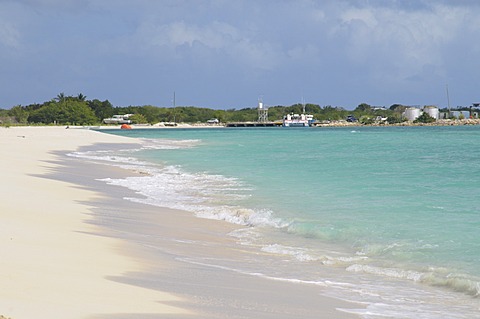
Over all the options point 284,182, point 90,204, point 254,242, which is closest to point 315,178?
point 284,182

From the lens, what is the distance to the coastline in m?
6.91

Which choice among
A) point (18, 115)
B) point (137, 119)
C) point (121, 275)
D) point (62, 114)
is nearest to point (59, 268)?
point (121, 275)

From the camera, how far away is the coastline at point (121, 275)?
22.7 feet

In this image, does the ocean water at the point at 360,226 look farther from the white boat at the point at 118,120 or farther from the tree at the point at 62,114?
the white boat at the point at 118,120

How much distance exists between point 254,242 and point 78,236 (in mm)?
3372

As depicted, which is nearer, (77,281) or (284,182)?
(77,281)

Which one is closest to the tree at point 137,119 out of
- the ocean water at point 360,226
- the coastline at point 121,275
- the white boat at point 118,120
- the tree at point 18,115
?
the white boat at point 118,120

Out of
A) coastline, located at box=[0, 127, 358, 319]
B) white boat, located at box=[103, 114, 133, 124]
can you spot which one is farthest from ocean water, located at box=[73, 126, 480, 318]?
white boat, located at box=[103, 114, 133, 124]

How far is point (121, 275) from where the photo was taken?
8.58m

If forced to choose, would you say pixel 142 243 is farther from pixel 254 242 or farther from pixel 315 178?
pixel 315 178

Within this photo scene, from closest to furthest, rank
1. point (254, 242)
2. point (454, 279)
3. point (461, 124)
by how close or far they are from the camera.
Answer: point (454, 279) → point (254, 242) → point (461, 124)

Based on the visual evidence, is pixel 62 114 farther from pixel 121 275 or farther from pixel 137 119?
pixel 121 275

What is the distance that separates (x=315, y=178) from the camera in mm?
26672

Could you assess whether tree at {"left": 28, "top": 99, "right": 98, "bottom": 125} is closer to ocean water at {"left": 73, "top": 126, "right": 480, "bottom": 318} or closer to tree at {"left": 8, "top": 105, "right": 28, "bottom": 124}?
tree at {"left": 8, "top": 105, "right": 28, "bottom": 124}
